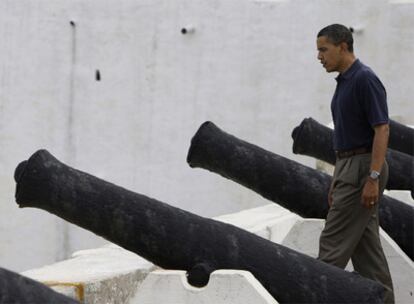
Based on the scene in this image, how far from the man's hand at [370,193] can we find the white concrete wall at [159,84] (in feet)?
22.7

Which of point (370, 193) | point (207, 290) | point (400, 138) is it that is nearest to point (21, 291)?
point (207, 290)

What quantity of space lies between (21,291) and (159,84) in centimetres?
934

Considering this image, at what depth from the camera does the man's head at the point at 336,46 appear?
4.51 m

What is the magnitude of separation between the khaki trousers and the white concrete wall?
682cm

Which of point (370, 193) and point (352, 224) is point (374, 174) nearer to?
point (370, 193)

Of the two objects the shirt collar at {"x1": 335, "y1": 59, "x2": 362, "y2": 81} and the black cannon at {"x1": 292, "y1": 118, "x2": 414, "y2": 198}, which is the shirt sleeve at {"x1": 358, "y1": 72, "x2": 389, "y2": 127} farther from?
the black cannon at {"x1": 292, "y1": 118, "x2": 414, "y2": 198}

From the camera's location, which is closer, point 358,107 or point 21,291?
point 21,291

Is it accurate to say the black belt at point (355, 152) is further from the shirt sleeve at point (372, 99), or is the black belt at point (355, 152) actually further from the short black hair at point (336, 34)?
the short black hair at point (336, 34)

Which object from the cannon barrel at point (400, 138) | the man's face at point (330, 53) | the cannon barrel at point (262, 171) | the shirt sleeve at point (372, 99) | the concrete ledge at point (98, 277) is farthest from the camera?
the cannon barrel at point (400, 138)

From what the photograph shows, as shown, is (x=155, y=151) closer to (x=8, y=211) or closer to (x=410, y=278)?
(x=8, y=211)

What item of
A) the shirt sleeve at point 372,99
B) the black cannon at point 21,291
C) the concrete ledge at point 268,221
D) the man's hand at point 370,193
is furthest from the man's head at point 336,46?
the black cannon at point 21,291

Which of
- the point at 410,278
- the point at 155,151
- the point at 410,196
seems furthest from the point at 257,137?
the point at 410,278

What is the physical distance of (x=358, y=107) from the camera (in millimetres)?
4457

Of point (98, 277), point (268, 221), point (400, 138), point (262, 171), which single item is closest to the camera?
point (98, 277)
